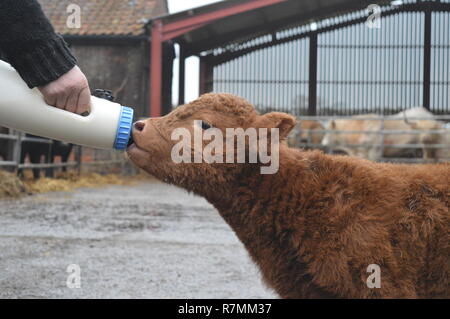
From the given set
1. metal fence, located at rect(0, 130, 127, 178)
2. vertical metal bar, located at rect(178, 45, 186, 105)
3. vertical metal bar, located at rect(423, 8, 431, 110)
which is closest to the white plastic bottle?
metal fence, located at rect(0, 130, 127, 178)

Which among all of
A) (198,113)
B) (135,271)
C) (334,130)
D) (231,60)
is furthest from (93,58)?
(198,113)

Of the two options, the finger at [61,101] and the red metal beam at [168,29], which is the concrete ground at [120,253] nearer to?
the finger at [61,101]

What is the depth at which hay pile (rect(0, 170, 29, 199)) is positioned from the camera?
8368mm

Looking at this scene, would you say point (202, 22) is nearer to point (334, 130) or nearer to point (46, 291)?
point (334, 130)

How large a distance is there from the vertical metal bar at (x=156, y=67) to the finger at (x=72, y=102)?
1315 centimetres

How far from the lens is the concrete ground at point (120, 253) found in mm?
3764

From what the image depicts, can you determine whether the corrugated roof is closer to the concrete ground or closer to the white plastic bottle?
the concrete ground

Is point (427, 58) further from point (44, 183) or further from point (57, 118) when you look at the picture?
point (57, 118)

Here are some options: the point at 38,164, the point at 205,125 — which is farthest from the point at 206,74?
the point at 205,125

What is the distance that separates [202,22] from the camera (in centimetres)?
1551

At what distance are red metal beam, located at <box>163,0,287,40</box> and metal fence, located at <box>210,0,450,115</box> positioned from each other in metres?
3.35

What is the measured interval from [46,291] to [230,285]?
1115 millimetres

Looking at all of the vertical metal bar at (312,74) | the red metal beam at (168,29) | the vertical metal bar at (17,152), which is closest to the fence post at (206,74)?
the red metal beam at (168,29)

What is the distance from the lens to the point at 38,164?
1124 centimetres
